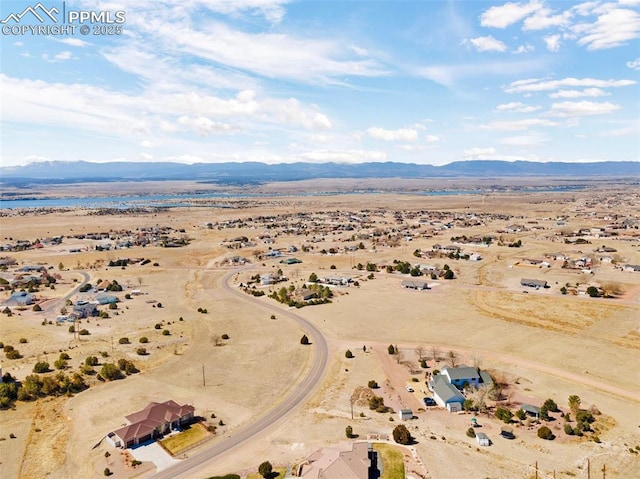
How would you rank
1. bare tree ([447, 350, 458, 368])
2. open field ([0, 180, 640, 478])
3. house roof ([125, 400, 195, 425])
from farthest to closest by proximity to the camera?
1. bare tree ([447, 350, 458, 368])
2. house roof ([125, 400, 195, 425])
3. open field ([0, 180, 640, 478])

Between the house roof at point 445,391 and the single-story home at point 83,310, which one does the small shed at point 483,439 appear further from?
the single-story home at point 83,310

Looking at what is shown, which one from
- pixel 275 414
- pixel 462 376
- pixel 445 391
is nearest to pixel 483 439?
pixel 445 391

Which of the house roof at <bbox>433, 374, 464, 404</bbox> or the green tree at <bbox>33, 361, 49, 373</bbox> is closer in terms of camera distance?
the house roof at <bbox>433, 374, 464, 404</bbox>

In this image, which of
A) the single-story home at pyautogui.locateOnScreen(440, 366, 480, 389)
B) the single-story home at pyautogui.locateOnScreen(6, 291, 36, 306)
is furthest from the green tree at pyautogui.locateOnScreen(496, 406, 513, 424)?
the single-story home at pyautogui.locateOnScreen(6, 291, 36, 306)

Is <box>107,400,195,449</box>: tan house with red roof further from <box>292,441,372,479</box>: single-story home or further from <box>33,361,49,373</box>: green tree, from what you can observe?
<box>33,361,49,373</box>: green tree

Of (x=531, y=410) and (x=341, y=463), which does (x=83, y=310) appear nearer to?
(x=341, y=463)

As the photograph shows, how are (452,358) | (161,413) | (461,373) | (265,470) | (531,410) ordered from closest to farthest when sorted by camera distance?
(265,470) < (161,413) < (531,410) < (461,373) < (452,358)

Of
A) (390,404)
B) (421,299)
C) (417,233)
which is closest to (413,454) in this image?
(390,404)

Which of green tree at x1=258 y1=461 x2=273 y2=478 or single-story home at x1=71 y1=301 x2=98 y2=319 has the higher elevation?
single-story home at x1=71 y1=301 x2=98 y2=319
